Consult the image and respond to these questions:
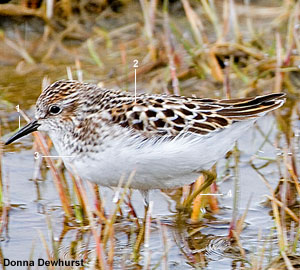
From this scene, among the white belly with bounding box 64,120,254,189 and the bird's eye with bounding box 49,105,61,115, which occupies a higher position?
the bird's eye with bounding box 49,105,61,115

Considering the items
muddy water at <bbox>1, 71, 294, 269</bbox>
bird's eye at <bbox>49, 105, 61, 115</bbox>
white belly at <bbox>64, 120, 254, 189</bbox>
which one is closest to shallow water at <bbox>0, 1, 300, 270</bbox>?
muddy water at <bbox>1, 71, 294, 269</bbox>

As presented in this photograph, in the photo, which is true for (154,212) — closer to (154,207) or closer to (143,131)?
(154,207)

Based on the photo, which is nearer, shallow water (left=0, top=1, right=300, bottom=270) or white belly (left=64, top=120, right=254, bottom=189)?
white belly (left=64, top=120, right=254, bottom=189)

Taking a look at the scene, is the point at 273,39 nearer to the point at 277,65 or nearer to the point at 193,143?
the point at 277,65

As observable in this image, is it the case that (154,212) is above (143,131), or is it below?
below

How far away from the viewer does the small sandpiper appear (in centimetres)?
477

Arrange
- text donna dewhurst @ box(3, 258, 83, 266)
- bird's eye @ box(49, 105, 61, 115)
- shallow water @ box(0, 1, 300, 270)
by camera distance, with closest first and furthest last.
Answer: text donna dewhurst @ box(3, 258, 83, 266), shallow water @ box(0, 1, 300, 270), bird's eye @ box(49, 105, 61, 115)

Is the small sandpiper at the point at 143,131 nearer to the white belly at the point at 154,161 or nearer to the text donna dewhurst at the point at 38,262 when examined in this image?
the white belly at the point at 154,161

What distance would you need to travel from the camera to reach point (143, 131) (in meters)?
4.88

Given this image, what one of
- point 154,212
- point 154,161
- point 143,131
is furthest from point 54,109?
point 154,212

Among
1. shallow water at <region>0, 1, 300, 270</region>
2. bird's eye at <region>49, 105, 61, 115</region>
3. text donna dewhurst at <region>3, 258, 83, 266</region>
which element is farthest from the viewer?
bird's eye at <region>49, 105, 61, 115</region>

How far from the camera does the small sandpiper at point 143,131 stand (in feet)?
15.6

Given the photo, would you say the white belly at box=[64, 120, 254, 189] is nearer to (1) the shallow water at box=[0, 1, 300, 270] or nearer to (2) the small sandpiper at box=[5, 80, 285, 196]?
(2) the small sandpiper at box=[5, 80, 285, 196]

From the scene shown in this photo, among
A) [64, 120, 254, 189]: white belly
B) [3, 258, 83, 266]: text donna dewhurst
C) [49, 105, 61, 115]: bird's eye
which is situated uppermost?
[49, 105, 61, 115]: bird's eye
